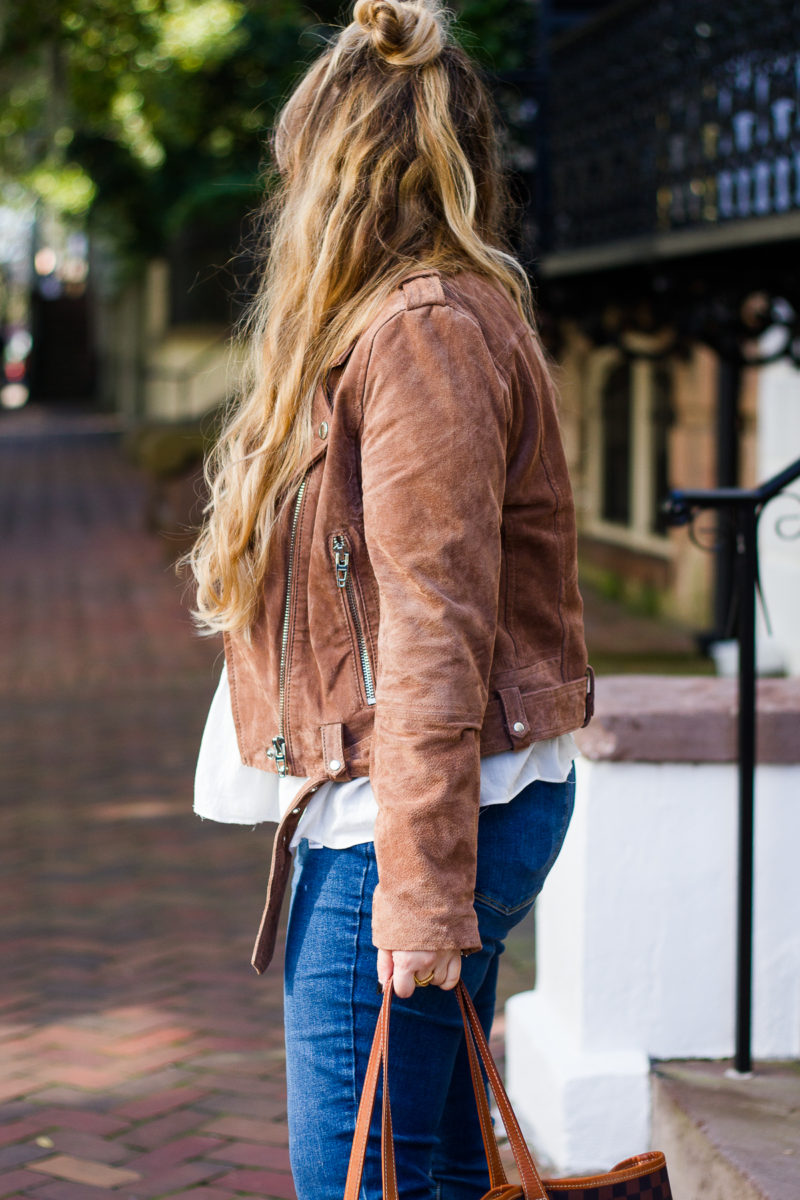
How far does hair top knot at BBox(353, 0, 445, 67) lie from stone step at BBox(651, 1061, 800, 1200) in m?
1.68

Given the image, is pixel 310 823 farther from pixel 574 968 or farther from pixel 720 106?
pixel 720 106

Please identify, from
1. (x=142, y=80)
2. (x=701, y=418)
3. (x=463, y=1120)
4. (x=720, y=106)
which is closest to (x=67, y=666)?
(x=701, y=418)

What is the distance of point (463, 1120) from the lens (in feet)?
6.14

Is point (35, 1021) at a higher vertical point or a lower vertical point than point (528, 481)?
lower

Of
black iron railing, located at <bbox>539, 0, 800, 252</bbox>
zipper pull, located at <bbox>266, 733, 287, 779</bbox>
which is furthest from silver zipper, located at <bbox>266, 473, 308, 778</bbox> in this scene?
black iron railing, located at <bbox>539, 0, 800, 252</bbox>

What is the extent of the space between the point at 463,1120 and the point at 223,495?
0.88 meters

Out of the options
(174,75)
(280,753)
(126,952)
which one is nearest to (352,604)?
(280,753)

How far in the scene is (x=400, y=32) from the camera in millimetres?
1624

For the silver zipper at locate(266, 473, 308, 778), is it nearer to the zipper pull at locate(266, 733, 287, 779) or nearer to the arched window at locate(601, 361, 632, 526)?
the zipper pull at locate(266, 733, 287, 779)

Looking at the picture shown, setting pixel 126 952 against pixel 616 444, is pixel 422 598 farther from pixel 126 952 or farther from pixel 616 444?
pixel 616 444

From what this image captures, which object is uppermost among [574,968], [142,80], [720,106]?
[142,80]

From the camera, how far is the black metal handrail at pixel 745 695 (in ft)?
8.50

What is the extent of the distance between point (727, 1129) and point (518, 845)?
1052mm

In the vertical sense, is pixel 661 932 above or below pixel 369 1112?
below
